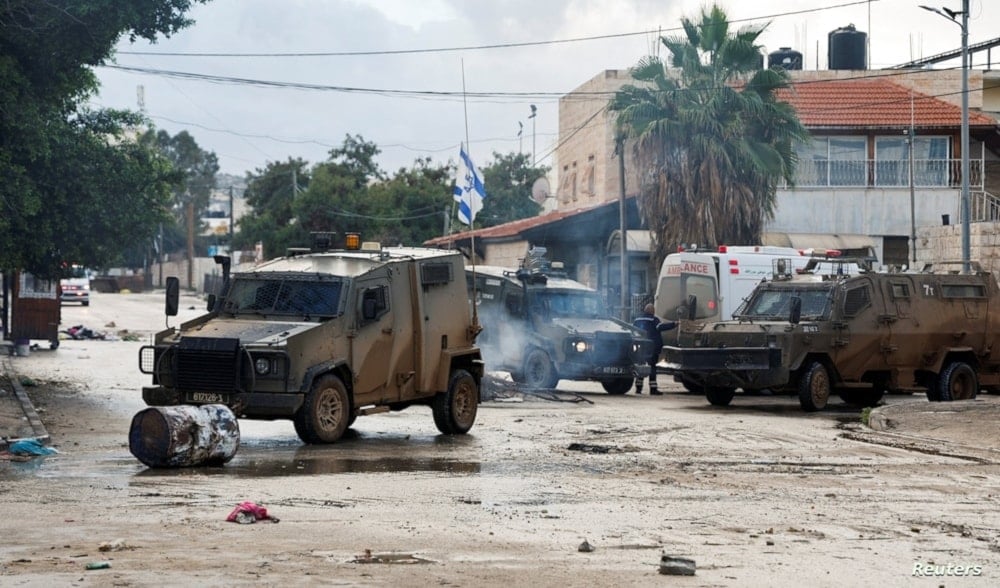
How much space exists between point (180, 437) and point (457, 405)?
4.90 meters

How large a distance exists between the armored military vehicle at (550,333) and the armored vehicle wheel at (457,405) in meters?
6.89

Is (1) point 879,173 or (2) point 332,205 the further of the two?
(2) point 332,205

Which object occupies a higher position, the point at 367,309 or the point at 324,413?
the point at 367,309

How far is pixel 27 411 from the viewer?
18.2 metres

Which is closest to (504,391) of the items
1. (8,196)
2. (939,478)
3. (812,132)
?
(8,196)

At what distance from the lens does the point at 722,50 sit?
36062 millimetres

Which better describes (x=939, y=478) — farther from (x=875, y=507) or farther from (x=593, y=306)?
(x=593, y=306)

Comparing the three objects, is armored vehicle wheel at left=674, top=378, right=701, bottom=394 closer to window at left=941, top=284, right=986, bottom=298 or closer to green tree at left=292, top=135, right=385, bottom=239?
window at left=941, top=284, right=986, bottom=298

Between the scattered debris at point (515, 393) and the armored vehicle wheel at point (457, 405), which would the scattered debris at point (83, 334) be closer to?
the scattered debris at point (515, 393)

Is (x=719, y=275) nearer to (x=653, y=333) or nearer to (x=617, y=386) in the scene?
(x=653, y=333)

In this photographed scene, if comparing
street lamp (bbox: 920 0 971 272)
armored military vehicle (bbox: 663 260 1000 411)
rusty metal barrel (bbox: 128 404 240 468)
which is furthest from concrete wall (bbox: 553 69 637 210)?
rusty metal barrel (bbox: 128 404 240 468)

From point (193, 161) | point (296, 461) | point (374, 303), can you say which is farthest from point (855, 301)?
point (193, 161)

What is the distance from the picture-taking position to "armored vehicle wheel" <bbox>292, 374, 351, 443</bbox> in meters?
14.9

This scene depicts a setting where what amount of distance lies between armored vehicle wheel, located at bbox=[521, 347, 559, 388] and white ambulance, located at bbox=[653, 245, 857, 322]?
425 cm
